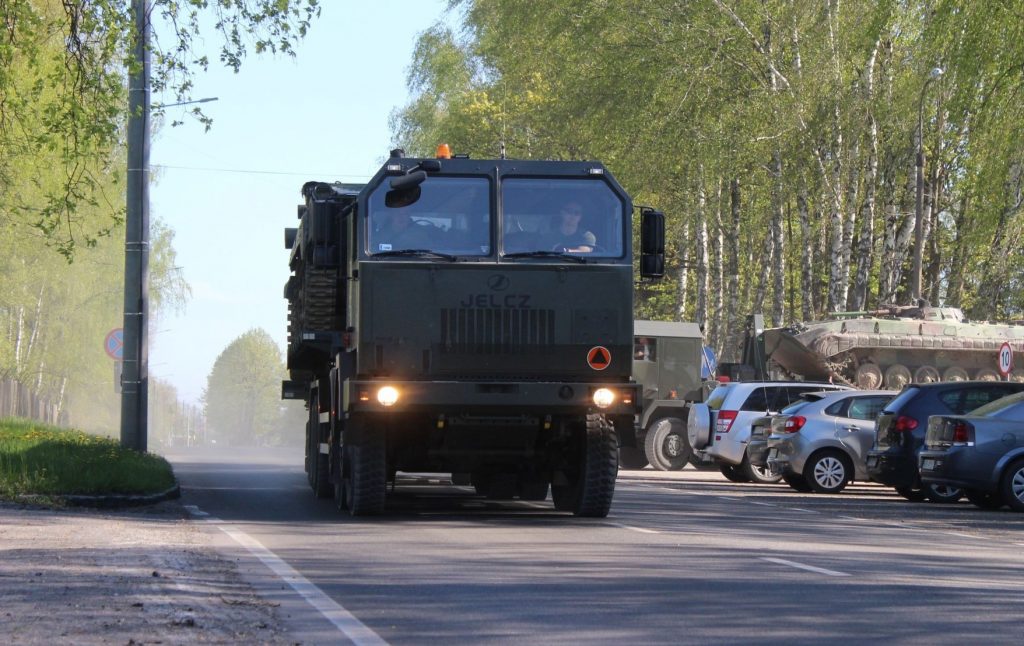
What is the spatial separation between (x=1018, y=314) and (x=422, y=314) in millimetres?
42371

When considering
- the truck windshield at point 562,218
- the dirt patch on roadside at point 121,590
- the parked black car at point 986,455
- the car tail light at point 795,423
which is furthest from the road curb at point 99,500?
the car tail light at point 795,423

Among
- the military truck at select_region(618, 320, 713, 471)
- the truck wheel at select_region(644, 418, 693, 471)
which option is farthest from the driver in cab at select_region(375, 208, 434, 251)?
the military truck at select_region(618, 320, 713, 471)

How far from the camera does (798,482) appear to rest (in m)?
25.2

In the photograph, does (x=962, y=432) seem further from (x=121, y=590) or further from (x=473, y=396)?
(x=121, y=590)

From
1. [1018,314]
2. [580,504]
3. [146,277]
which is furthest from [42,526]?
[1018,314]

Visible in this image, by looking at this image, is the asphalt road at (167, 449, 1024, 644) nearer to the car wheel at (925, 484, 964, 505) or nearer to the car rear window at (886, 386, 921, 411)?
the car rear window at (886, 386, 921, 411)

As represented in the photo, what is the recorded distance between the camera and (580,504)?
16.9m

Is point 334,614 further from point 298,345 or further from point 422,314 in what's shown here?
point 298,345

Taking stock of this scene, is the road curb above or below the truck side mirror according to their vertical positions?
below

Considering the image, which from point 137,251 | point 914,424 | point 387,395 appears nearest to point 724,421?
point 914,424

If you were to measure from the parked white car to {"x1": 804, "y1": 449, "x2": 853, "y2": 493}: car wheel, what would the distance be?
2504mm

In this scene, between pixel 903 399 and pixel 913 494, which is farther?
pixel 913 494

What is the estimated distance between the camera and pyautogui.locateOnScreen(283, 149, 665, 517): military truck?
15.7 metres

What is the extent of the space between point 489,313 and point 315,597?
19.9 ft
